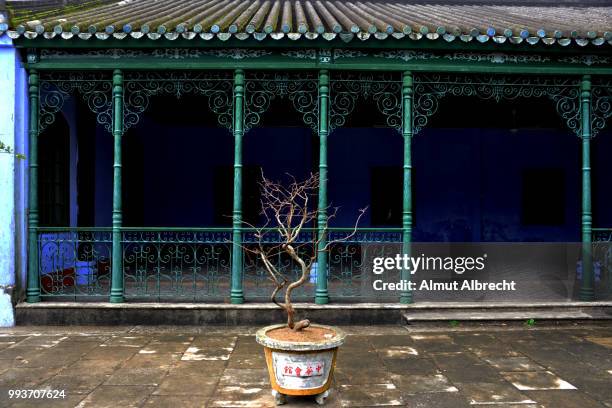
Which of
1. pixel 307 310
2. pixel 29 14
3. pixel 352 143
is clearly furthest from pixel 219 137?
pixel 307 310

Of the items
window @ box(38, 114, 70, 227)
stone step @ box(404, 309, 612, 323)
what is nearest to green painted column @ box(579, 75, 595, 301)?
stone step @ box(404, 309, 612, 323)

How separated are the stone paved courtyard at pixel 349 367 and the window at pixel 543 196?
528cm

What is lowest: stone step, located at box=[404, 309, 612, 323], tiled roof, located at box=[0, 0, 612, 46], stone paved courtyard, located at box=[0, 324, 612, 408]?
stone paved courtyard, located at box=[0, 324, 612, 408]

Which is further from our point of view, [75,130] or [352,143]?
[352,143]

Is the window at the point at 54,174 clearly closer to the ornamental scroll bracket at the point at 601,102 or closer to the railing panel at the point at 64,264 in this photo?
the railing panel at the point at 64,264

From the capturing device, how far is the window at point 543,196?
12000mm

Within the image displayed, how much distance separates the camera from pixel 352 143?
11883mm

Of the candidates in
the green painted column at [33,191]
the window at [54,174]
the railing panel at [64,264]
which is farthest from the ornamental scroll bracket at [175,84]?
the railing panel at [64,264]

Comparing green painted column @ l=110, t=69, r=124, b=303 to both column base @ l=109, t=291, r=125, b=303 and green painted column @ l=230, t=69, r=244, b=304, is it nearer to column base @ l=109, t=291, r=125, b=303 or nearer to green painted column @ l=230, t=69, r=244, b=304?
column base @ l=109, t=291, r=125, b=303

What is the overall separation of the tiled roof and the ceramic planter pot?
13.9 ft

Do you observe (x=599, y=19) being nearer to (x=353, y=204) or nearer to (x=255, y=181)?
(x=353, y=204)

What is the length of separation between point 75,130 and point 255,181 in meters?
4.05

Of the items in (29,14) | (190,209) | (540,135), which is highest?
(29,14)

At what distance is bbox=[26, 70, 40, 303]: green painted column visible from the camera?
23.7 ft
